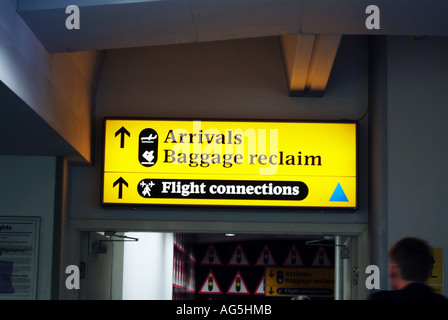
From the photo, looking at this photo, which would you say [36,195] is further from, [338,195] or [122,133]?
[338,195]

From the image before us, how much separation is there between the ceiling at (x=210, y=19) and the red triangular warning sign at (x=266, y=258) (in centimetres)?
884

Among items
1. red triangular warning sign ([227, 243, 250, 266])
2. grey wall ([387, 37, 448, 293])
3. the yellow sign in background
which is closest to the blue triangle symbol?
grey wall ([387, 37, 448, 293])

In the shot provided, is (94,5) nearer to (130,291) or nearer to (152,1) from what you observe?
(152,1)

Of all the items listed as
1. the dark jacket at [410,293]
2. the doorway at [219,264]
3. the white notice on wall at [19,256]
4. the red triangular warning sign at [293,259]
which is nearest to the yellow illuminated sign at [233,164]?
the white notice on wall at [19,256]

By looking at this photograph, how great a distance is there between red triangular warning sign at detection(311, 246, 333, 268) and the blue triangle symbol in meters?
6.93

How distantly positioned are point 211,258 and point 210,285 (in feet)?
1.67

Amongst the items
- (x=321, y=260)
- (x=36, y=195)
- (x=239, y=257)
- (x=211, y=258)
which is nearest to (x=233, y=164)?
(x=36, y=195)

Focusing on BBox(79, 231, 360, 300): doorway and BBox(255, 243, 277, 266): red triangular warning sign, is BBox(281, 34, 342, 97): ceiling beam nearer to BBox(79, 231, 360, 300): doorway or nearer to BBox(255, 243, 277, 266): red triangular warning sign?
BBox(79, 231, 360, 300): doorway

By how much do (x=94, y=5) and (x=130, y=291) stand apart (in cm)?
552

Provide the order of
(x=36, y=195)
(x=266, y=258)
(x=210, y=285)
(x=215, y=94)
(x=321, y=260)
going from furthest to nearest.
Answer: (x=210, y=285) → (x=266, y=258) → (x=321, y=260) → (x=215, y=94) → (x=36, y=195)

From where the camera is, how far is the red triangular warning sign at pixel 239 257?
13.5m

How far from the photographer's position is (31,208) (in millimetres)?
6062

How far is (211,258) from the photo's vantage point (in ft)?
45.4

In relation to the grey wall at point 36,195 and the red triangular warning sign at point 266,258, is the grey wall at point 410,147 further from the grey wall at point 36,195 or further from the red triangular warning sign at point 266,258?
the red triangular warning sign at point 266,258
